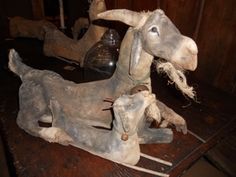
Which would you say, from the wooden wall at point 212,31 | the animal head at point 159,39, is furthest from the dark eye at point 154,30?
the wooden wall at point 212,31

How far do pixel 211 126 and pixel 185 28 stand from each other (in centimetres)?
58

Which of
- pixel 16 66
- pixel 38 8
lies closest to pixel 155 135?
pixel 16 66

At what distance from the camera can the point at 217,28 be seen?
1004 millimetres

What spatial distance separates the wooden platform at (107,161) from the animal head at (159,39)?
0.26 metres

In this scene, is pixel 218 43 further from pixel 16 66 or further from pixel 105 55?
pixel 16 66

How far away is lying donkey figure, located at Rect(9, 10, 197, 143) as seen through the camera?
0.49 metres

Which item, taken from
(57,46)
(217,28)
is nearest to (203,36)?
(217,28)

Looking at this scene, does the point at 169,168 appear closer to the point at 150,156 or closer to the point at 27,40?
the point at 150,156

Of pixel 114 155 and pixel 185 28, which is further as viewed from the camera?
pixel 185 28

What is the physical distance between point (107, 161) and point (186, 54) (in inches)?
12.9

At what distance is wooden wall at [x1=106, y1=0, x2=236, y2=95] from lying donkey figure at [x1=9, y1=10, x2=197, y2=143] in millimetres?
493

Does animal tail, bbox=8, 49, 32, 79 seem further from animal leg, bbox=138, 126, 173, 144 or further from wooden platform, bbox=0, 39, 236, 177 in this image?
animal leg, bbox=138, 126, 173, 144

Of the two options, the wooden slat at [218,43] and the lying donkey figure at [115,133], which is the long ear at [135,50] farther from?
the wooden slat at [218,43]

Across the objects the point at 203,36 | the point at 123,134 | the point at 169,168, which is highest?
the point at 203,36
